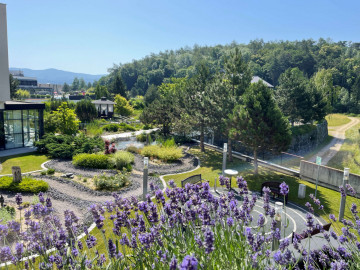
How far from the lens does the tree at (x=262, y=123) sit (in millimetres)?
14227

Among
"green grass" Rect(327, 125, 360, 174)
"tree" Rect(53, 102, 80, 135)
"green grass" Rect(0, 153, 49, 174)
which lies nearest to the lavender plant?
"green grass" Rect(0, 153, 49, 174)

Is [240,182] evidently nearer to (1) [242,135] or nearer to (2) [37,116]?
(1) [242,135]

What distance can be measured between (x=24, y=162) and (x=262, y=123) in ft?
45.9

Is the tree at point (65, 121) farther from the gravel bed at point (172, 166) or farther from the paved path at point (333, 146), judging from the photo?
the paved path at point (333, 146)

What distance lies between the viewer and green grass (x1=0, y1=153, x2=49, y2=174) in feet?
50.8

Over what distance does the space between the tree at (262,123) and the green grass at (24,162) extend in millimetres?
11712

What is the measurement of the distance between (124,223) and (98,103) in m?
38.2

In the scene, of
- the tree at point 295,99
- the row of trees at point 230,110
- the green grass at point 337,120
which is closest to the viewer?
the row of trees at point 230,110

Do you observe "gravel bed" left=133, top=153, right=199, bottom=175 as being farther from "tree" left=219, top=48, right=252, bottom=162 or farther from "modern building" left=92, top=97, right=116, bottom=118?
"modern building" left=92, top=97, right=116, bottom=118

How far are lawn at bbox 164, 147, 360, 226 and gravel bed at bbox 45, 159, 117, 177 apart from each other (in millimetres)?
3724

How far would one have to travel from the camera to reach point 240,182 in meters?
5.12

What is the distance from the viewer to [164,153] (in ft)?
61.7

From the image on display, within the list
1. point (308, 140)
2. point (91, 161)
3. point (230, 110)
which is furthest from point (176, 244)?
point (308, 140)

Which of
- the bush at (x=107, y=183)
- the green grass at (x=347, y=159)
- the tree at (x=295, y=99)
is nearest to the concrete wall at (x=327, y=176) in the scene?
the green grass at (x=347, y=159)
